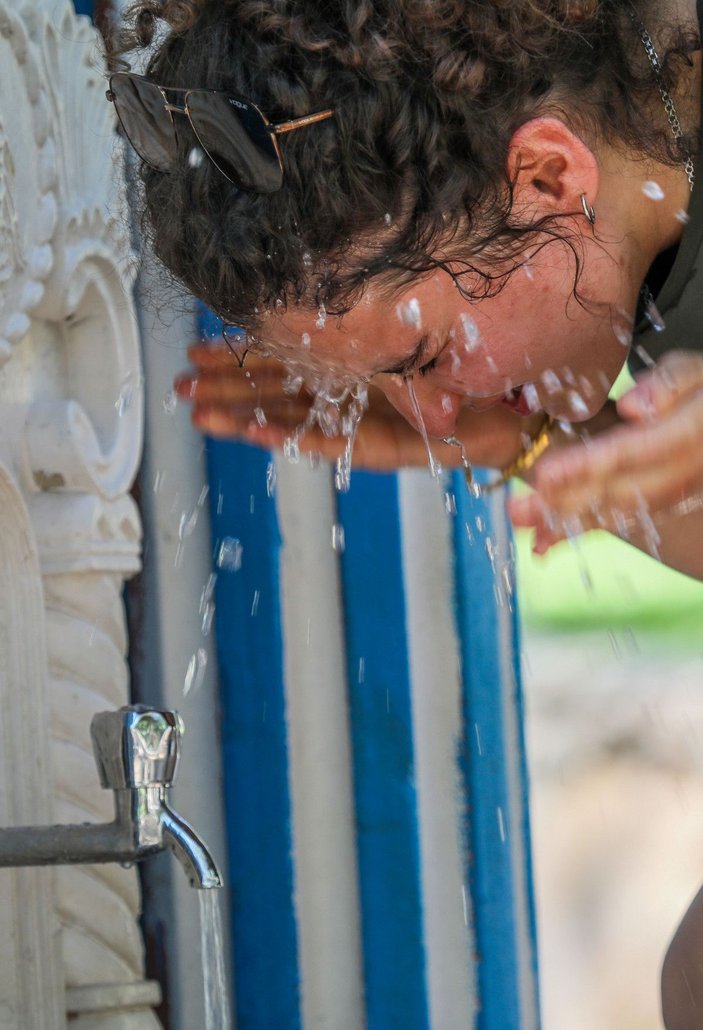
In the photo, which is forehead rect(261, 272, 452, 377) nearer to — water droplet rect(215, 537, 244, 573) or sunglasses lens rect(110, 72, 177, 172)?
sunglasses lens rect(110, 72, 177, 172)

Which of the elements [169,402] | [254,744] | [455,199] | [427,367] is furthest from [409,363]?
[254,744]

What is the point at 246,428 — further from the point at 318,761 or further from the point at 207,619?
the point at 318,761

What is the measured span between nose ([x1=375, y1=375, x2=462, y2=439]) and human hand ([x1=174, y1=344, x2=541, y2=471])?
0.16m

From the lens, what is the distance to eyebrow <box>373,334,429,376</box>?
1142 millimetres

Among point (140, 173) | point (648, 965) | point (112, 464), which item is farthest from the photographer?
point (648, 965)

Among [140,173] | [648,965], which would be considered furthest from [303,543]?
[648,965]

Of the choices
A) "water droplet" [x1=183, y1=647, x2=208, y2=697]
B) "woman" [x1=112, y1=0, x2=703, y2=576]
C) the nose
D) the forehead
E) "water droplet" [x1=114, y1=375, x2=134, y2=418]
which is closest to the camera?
"woman" [x1=112, y1=0, x2=703, y2=576]

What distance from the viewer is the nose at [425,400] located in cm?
124

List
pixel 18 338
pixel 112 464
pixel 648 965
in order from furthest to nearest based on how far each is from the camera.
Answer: pixel 648 965
pixel 112 464
pixel 18 338

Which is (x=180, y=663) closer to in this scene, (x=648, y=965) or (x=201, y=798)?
(x=201, y=798)

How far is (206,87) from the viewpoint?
104cm

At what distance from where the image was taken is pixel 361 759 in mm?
1670

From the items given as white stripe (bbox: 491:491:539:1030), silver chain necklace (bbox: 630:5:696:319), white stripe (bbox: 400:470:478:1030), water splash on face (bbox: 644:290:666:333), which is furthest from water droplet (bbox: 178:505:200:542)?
silver chain necklace (bbox: 630:5:696:319)

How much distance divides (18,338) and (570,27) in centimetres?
60
